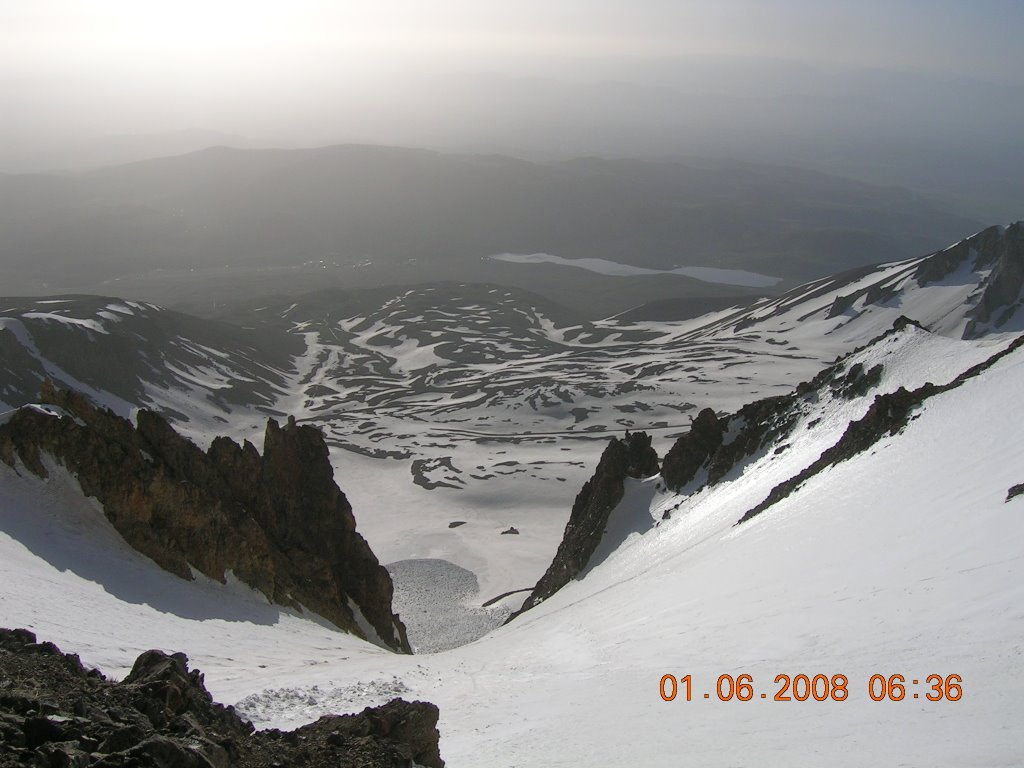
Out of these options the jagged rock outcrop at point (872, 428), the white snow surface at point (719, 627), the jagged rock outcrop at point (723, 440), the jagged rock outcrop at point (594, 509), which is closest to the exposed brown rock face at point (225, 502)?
the white snow surface at point (719, 627)

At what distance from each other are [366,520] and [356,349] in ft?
290

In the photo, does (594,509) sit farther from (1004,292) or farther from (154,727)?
(1004,292)

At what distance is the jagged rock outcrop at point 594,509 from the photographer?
4188 centimetres

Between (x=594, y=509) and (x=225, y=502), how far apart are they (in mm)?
20175

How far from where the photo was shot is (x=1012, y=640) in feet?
41.0

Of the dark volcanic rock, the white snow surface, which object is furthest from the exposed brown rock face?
the dark volcanic rock

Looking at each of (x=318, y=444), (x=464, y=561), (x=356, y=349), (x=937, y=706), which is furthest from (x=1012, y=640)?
(x=356, y=349)

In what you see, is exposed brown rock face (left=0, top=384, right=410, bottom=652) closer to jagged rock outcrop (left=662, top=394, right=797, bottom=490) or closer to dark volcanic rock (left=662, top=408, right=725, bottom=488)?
dark volcanic rock (left=662, top=408, right=725, bottom=488)

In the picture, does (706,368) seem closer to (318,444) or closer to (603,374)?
(603,374)

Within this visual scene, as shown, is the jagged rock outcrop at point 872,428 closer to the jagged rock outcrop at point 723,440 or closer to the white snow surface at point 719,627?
the white snow surface at point 719,627

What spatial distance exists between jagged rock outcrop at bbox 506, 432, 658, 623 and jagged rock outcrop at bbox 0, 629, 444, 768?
1067 inches
